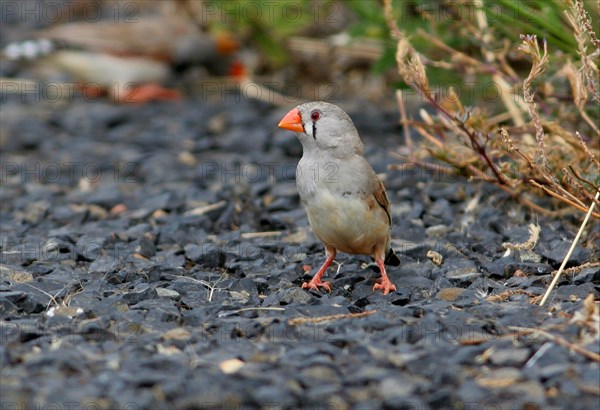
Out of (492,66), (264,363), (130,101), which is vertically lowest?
(130,101)

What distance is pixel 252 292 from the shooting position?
15.0ft

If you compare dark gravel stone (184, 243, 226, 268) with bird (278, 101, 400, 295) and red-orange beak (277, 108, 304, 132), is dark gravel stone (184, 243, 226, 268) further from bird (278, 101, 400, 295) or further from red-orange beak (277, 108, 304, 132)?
red-orange beak (277, 108, 304, 132)

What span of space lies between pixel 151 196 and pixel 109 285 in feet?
6.39

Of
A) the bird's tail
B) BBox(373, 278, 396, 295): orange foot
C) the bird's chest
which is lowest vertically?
the bird's tail

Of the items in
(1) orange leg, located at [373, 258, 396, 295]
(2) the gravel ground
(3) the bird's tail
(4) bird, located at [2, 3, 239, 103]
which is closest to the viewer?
(2) the gravel ground

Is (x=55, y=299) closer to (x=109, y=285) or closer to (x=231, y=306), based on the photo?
(x=109, y=285)

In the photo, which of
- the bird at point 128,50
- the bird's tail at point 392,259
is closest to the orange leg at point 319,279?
the bird's tail at point 392,259

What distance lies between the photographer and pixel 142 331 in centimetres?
388

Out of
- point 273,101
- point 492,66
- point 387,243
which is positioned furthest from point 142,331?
point 273,101

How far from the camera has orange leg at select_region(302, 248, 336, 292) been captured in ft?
15.3

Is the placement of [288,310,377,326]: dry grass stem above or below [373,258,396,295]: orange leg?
above

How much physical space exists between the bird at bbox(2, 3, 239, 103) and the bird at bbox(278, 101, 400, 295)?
4953 mm

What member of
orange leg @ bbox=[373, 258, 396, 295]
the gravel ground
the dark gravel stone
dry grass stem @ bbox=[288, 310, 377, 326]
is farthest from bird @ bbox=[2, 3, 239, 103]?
dry grass stem @ bbox=[288, 310, 377, 326]

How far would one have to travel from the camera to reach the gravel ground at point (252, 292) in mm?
3271
